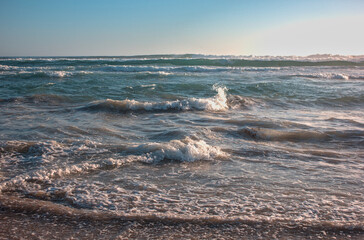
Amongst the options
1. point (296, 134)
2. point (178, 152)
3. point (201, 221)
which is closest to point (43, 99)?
point (178, 152)

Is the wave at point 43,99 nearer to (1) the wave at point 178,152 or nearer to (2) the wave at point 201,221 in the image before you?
(1) the wave at point 178,152

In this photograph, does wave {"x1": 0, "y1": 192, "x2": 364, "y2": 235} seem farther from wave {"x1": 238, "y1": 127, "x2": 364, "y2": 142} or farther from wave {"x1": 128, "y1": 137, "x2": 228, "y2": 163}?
wave {"x1": 238, "y1": 127, "x2": 364, "y2": 142}

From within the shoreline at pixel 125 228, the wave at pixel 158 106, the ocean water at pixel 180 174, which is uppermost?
the wave at pixel 158 106

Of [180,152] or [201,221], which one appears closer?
[201,221]

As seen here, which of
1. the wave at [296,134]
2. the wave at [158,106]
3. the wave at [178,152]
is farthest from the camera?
the wave at [158,106]

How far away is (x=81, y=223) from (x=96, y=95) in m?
8.11

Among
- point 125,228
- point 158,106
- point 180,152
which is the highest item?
point 158,106

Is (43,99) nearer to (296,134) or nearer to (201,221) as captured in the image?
(296,134)

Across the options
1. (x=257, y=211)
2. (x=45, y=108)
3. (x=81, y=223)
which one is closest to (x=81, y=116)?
(x=45, y=108)

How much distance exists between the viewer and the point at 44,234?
203cm

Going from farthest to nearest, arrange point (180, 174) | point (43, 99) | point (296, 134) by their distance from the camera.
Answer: point (43, 99)
point (296, 134)
point (180, 174)

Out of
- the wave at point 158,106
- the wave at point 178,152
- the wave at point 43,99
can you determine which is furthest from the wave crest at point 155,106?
the wave at point 178,152

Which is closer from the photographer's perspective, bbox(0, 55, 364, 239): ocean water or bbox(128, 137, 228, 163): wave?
bbox(0, 55, 364, 239): ocean water

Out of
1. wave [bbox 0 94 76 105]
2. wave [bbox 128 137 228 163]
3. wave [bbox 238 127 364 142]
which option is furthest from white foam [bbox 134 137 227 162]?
wave [bbox 0 94 76 105]
